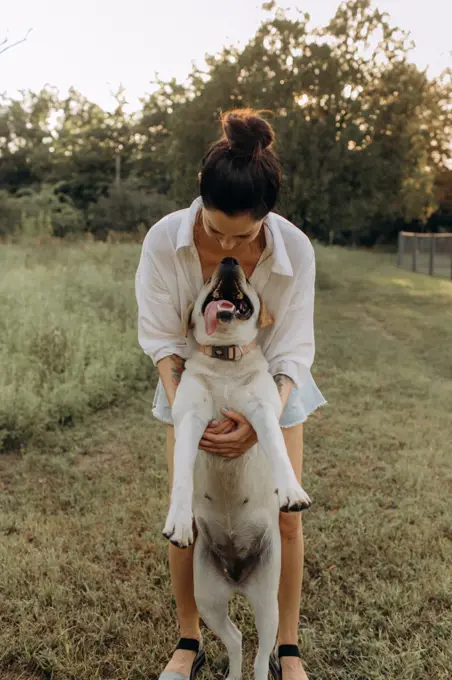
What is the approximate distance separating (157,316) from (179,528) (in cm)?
86

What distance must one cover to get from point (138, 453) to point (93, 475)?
0.48 metres

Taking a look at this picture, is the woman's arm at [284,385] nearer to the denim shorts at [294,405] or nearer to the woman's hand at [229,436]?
the denim shorts at [294,405]

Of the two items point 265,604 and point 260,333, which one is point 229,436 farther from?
point 265,604

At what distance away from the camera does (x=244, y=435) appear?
2.15m

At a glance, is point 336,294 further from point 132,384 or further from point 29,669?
point 29,669

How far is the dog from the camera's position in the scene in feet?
7.07

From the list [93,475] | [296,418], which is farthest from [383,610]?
[93,475]

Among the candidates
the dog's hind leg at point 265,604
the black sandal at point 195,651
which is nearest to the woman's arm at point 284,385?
the dog's hind leg at point 265,604

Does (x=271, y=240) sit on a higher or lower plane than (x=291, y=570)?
higher

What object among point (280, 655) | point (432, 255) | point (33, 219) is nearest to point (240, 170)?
point (280, 655)

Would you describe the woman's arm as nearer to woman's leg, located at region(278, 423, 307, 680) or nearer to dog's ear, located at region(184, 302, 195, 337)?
woman's leg, located at region(278, 423, 307, 680)

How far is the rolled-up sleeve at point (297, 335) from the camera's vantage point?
2396 mm

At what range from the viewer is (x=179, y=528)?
1.92m

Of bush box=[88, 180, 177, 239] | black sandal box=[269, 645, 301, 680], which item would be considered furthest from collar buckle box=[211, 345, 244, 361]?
bush box=[88, 180, 177, 239]
